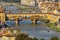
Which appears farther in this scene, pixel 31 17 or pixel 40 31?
pixel 31 17

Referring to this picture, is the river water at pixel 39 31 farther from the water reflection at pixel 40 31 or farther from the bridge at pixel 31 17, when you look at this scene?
the bridge at pixel 31 17

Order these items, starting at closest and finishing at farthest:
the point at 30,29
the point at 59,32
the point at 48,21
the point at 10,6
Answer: the point at 59,32
the point at 30,29
the point at 48,21
the point at 10,6

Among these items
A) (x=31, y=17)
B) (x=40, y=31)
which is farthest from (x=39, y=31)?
(x=31, y=17)

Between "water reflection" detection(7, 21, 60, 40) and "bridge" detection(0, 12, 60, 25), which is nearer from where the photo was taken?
"water reflection" detection(7, 21, 60, 40)

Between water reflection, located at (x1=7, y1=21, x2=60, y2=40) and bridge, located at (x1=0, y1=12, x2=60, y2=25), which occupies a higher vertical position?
water reflection, located at (x1=7, y1=21, x2=60, y2=40)

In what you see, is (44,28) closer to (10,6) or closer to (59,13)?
(59,13)

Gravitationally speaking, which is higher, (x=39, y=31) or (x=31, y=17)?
(x=39, y=31)

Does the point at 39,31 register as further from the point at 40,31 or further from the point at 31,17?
the point at 31,17

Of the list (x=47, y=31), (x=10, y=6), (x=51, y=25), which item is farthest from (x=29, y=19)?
(x=10, y=6)

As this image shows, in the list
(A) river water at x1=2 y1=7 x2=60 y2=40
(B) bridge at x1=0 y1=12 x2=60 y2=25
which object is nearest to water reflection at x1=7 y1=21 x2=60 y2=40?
(A) river water at x1=2 y1=7 x2=60 y2=40

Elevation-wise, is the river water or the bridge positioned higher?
the river water

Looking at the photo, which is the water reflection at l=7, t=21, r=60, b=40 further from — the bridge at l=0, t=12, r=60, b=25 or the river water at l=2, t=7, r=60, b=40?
the bridge at l=0, t=12, r=60, b=25
